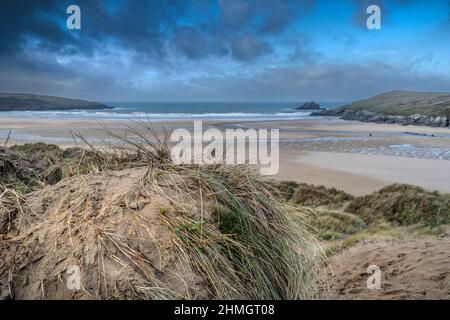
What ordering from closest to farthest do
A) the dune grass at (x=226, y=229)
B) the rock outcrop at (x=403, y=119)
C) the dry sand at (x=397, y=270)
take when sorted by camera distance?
the dune grass at (x=226, y=229)
the dry sand at (x=397, y=270)
the rock outcrop at (x=403, y=119)

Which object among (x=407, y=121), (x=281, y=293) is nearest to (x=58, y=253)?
(x=281, y=293)

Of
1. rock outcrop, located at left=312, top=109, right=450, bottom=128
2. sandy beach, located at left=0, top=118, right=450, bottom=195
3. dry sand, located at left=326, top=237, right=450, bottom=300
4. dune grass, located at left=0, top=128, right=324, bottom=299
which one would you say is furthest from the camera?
rock outcrop, located at left=312, top=109, right=450, bottom=128

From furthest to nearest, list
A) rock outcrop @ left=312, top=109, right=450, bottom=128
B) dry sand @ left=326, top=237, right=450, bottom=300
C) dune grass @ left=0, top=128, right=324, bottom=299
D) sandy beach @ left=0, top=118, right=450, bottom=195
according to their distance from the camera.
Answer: rock outcrop @ left=312, top=109, right=450, bottom=128, sandy beach @ left=0, top=118, right=450, bottom=195, dry sand @ left=326, top=237, right=450, bottom=300, dune grass @ left=0, top=128, right=324, bottom=299

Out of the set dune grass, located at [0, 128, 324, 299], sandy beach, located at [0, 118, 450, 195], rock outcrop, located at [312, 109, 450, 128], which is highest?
rock outcrop, located at [312, 109, 450, 128]

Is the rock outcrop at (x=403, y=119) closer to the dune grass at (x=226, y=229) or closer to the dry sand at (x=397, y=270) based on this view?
the dry sand at (x=397, y=270)

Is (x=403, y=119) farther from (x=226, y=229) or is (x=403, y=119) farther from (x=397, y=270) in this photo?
(x=226, y=229)

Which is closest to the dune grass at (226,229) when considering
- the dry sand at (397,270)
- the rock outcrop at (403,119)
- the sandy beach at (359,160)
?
the dry sand at (397,270)

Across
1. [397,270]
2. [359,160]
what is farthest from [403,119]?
[397,270]

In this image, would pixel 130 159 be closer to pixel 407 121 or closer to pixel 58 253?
pixel 58 253

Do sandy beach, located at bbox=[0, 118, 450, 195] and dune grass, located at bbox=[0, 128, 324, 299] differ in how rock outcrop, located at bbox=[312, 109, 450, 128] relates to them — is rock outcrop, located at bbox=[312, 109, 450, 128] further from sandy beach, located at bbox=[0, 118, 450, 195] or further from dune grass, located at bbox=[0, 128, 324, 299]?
dune grass, located at bbox=[0, 128, 324, 299]

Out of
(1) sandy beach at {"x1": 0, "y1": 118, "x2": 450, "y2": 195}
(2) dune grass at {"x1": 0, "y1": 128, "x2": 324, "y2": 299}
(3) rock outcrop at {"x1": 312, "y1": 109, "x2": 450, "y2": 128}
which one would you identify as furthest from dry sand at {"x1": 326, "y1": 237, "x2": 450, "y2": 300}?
(3) rock outcrop at {"x1": 312, "y1": 109, "x2": 450, "y2": 128}

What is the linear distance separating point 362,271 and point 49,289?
18.7ft

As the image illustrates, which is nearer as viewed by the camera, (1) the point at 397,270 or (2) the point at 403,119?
(1) the point at 397,270

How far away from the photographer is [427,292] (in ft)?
19.0
